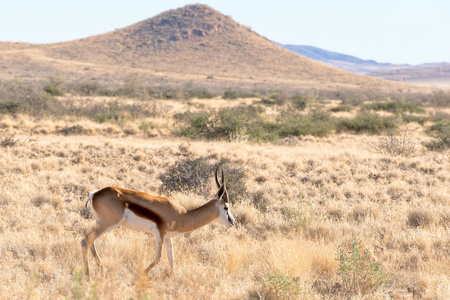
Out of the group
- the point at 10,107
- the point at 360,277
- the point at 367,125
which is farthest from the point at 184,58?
the point at 360,277

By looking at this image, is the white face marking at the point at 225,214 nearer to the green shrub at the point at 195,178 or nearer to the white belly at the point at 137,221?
the white belly at the point at 137,221

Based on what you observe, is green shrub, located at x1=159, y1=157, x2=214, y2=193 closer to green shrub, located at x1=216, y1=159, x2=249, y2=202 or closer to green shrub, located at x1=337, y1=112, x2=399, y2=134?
green shrub, located at x1=216, y1=159, x2=249, y2=202

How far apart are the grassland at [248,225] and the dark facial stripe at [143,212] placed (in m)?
0.61

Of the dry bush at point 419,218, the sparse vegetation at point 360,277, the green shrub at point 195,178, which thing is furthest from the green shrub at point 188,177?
the sparse vegetation at point 360,277

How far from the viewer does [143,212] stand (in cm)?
448

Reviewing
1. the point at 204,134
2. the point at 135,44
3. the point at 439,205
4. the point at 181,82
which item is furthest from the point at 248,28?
the point at 439,205

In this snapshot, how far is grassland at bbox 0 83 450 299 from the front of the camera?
4496 mm

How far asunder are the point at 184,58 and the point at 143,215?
96541 millimetres

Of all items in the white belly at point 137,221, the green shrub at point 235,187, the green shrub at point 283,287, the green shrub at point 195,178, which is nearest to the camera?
the green shrub at point 283,287

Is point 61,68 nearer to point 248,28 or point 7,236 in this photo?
point 248,28

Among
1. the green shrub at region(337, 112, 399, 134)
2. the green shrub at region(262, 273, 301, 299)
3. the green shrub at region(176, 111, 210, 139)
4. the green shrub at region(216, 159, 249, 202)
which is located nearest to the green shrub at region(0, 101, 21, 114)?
the green shrub at region(176, 111, 210, 139)

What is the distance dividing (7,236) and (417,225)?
6102 mm

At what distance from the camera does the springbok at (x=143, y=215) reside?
4.46m

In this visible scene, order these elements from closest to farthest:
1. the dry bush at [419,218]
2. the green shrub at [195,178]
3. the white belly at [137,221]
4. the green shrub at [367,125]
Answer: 1. the white belly at [137,221]
2. the dry bush at [419,218]
3. the green shrub at [195,178]
4. the green shrub at [367,125]
